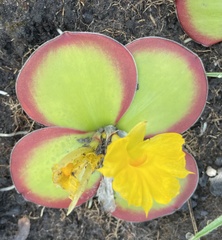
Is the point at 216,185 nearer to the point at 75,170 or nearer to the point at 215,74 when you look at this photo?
the point at 215,74

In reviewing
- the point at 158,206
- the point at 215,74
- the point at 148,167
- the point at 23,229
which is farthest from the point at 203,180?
the point at 23,229

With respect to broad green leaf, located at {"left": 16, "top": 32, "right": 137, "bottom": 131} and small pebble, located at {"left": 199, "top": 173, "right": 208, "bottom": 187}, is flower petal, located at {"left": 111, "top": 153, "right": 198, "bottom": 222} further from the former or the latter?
broad green leaf, located at {"left": 16, "top": 32, "right": 137, "bottom": 131}

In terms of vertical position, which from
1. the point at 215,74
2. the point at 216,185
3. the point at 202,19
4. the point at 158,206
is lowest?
the point at 216,185

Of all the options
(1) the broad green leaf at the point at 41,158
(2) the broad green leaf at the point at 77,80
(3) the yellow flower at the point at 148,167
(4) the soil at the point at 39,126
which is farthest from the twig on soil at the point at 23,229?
(3) the yellow flower at the point at 148,167

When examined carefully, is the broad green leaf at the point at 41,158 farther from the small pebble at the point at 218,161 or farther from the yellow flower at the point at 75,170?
the small pebble at the point at 218,161

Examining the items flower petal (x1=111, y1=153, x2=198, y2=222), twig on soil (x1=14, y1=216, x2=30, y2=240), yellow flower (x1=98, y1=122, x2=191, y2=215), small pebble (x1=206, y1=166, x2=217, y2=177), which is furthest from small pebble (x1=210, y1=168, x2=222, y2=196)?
twig on soil (x1=14, y1=216, x2=30, y2=240)

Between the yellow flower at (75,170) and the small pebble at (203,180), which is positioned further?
the small pebble at (203,180)

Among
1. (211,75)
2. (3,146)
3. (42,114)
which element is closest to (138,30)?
(211,75)
